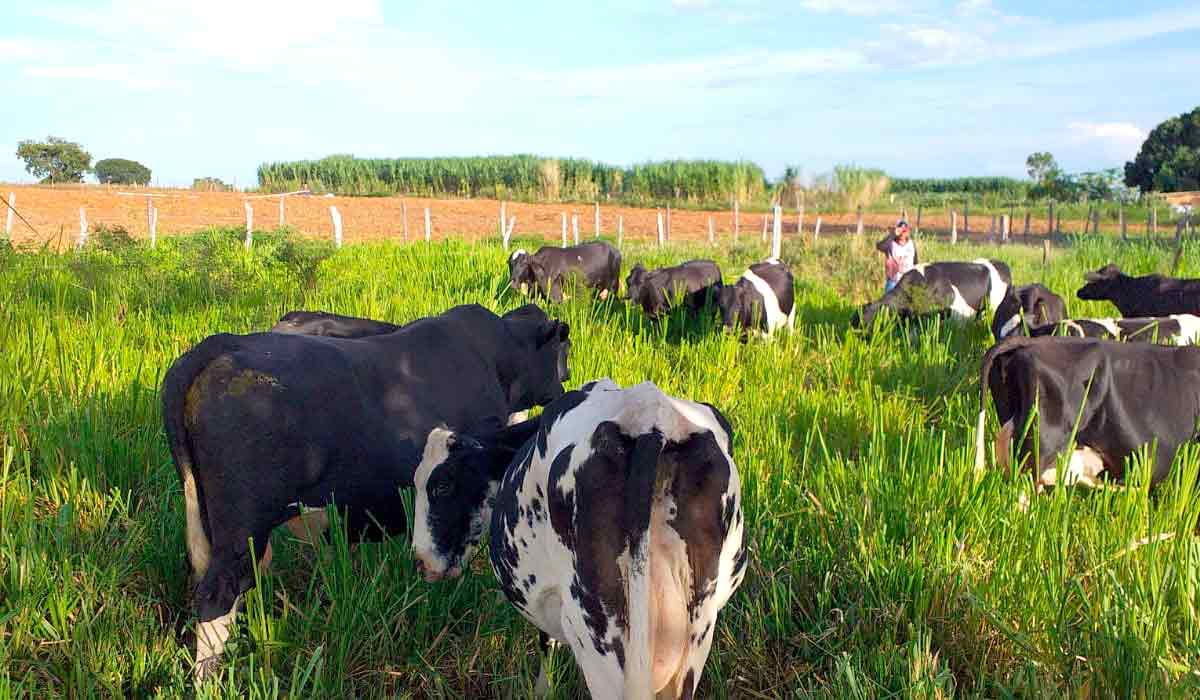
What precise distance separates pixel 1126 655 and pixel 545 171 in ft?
169

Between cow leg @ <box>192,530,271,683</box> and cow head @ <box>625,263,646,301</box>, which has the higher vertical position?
cow head @ <box>625,263,646,301</box>

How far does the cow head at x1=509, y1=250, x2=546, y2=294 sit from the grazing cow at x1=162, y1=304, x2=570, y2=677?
8064 mm

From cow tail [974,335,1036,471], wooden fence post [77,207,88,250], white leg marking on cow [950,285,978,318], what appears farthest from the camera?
wooden fence post [77,207,88,250]

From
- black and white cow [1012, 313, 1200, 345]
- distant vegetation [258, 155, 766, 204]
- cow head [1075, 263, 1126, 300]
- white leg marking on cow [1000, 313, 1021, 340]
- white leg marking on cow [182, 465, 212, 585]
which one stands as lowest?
white leg marking on cow [182, 465, 212, 585]

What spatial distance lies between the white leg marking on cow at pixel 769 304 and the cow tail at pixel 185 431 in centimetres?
774

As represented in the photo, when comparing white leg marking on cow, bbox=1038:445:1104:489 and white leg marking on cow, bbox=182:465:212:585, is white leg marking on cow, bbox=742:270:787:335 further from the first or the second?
white leg marking on cow, bbox=182:465:212:585

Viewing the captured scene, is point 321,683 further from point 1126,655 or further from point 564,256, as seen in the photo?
point 564,256

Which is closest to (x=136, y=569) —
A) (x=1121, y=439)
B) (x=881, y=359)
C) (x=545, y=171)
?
(x=1121, y=439)

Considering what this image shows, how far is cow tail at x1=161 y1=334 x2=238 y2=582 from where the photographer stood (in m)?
3.04

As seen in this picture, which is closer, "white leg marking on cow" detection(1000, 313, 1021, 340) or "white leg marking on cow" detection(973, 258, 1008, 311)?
"white leg marking on cow" detection(1000, 313, 1021, 340)

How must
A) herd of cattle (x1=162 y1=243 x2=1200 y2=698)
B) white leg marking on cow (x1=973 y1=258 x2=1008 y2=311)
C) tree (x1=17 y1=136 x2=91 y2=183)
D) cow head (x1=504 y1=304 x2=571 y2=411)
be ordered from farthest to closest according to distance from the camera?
tree (x1=17 y1=136 x2=91 y2=183), white leg marking on cow (x1=973 y1=258 x2=1008 y2=311), cow head (x1=504 y1=304 x2=571 y2=411), herd of cattle (x1=162 y1=243 x2=1200 y2=698)

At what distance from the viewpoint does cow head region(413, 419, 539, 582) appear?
296 cm

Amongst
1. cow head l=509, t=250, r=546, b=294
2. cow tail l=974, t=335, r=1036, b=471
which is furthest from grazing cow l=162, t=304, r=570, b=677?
cow head l=509, t=250, r=546, b=294

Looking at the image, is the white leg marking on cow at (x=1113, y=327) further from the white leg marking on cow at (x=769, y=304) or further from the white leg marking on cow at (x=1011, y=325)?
the white leg marking on cow at (x=769, y=304)
